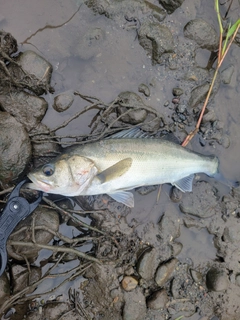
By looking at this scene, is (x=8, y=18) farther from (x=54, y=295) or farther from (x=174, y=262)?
(x=174, y=262)

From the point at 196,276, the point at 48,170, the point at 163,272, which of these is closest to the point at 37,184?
the point at 48,170

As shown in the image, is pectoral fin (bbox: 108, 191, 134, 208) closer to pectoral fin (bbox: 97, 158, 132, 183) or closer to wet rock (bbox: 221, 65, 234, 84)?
pectoral fin (bbox: 97, 158, 132, 183)

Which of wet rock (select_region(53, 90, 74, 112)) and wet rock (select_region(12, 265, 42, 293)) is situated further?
wet rock (select_region(53, 90, 74, 112))

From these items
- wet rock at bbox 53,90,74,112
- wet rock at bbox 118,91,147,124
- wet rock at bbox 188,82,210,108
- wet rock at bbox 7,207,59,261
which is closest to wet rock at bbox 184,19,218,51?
wet rock at bbox 188,82,210,108

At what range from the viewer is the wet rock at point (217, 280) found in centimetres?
467

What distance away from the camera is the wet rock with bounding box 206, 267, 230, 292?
4.67 meters

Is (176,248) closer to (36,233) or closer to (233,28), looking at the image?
(36,233)

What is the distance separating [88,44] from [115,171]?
2.01 m

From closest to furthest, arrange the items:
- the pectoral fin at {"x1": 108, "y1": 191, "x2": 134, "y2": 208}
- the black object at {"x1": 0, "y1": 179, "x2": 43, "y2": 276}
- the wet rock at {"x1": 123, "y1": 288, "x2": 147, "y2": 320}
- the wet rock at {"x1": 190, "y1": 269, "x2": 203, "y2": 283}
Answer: the black object at {"x1": 0, "y1": 179, "x2": 43, "y2": 276}
the pectoral fin at {"x1": 108, "y1": 191, "x2": 134, "y2": 208}
the wet rock at {"x1": 123, "y1": 288, "x2": 147, "y2": 320}
the wet rock at {"x1": 190, "y1": 269, "x2": 203, "y2": 283}

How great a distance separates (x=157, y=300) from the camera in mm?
4492

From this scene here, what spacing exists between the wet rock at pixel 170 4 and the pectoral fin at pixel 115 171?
2552 mm

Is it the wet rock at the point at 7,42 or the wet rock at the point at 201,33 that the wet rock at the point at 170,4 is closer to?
the wet rock at the point at 201,33

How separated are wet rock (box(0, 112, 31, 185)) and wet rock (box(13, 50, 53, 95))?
2.00 feet

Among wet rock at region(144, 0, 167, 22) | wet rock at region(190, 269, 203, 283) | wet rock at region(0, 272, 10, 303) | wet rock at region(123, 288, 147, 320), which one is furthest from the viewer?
wet rock at region(190, 269, 203, 283)
